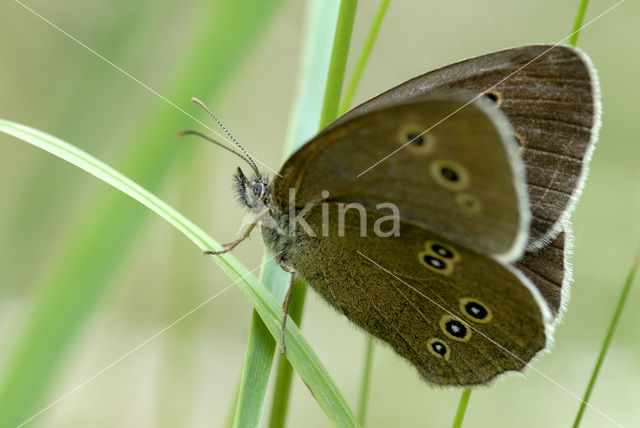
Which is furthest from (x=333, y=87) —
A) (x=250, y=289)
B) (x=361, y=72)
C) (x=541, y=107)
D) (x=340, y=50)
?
(x=541, y=107)

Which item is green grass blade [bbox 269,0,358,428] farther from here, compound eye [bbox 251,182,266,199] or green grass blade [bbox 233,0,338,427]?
compound eye [bbox 251,182,266,199]

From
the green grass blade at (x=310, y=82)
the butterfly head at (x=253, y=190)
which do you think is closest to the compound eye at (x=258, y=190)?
the butterfly head at (x=253, y=190)

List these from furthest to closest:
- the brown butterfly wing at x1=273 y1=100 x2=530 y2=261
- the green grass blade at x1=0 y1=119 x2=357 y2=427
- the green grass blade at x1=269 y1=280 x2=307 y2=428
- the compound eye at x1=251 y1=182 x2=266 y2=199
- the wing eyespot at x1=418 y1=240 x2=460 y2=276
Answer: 1. the compound eye at x1=251 y1=182 x2=266 y2=199
2. the wing eyespot at x1=418 y1=240 x2=460 y2=276
3. the green grass blade at x1=269 y1=280 x2=307 y2=428
4. the green grass blade at x1=0 y1=119 x2=357 y2=427
5. the brown butterfly wing at x1=273 y1=100 x2=530 y2=261

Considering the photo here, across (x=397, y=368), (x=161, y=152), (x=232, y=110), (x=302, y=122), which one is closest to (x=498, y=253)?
(x=302, y=122)

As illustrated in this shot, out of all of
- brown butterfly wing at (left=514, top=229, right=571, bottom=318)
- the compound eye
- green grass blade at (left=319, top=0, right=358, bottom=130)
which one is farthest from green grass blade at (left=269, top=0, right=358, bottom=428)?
brown butterfly wing at (left=514, top=229, right=571, bottom=318)

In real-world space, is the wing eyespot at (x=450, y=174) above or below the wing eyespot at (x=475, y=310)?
above

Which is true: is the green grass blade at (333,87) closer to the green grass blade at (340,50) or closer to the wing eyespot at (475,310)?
the green grass blade at (340,50)
